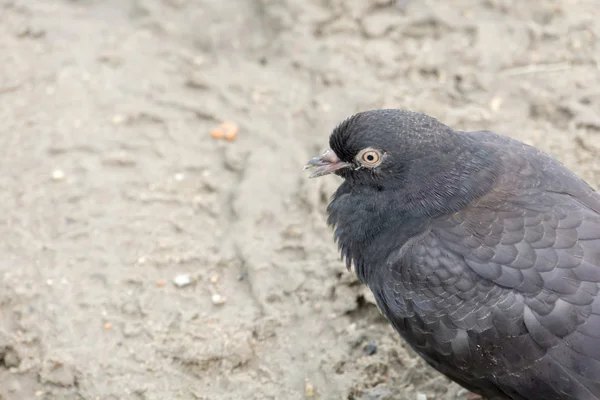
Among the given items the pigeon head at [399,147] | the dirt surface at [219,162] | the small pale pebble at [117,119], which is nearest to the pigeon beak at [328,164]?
the pigeon head at [399,147]

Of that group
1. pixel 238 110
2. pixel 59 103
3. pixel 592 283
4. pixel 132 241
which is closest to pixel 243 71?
pixel 238 110

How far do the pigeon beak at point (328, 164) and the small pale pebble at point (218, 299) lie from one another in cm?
130

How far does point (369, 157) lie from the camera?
490 centimetres

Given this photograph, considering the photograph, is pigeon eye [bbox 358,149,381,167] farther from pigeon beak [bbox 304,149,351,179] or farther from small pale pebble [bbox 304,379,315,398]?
small pale pebble [bbox 304,379,315,398]

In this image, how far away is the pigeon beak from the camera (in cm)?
509

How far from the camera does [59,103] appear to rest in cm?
714

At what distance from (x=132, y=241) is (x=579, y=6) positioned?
4.70 meters

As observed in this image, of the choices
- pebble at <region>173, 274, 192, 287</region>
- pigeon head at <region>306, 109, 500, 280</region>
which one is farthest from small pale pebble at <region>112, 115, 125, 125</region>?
pigeon head at <region>306, 109, 500, 280</region>

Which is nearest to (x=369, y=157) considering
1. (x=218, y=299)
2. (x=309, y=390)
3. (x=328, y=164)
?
(x=328, y=164)

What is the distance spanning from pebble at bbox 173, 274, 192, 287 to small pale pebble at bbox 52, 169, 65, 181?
4.54ft

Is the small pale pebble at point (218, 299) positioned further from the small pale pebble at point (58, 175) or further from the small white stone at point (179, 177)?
the small pale pebble at point (58, 175)

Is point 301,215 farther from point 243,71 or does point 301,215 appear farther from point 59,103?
point 59,103

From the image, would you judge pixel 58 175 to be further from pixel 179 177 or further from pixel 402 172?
pixel 402 172

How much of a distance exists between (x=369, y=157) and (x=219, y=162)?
2.26 metres
